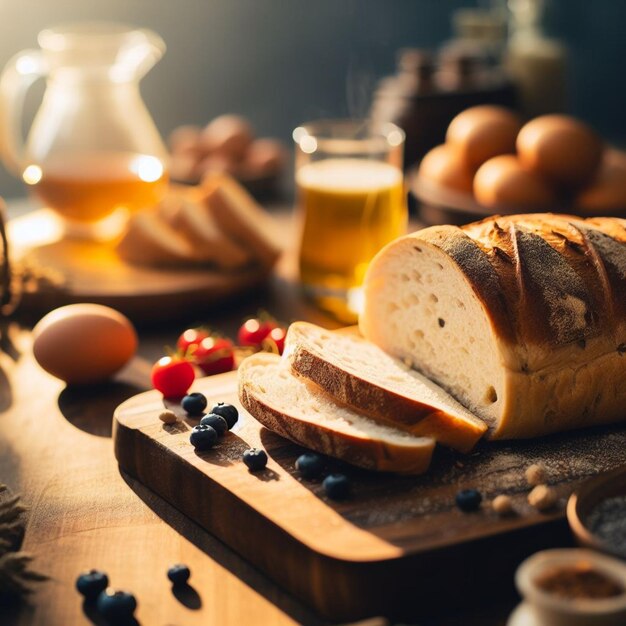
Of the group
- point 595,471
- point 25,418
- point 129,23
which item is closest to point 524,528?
point 595,471

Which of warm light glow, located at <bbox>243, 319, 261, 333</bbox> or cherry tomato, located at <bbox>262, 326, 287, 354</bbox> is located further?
warm light glow, located at <bbox>243, 319, 261, 333</bbox>

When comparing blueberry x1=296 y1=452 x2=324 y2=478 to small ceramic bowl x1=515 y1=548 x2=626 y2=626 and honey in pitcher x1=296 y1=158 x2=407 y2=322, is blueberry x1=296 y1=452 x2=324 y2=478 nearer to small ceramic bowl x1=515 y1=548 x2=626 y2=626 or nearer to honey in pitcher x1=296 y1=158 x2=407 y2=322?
small ceramic bowl x1=515 y1=548 x2=626 y2=626

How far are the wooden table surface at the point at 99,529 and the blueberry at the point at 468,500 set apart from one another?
0.60 ft

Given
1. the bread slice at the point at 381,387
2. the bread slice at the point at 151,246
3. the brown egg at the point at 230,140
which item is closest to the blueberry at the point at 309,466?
the bread slice at the point at 381,387

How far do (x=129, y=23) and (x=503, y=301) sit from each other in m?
5.42

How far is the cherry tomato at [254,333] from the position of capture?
3031 millimetres

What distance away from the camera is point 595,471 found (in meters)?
2.15

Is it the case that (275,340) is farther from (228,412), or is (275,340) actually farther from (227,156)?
(227,156)

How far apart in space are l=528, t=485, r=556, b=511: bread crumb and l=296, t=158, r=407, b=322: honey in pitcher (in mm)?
1404

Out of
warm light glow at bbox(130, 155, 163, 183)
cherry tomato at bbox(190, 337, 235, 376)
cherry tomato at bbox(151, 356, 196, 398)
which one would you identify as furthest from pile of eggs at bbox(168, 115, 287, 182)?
cherry tomato at bbox(151, 356, 196, 398)

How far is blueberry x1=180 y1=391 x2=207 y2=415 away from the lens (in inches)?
96.3

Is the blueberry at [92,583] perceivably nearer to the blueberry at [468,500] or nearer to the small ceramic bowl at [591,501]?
the blueberry at [468,500]

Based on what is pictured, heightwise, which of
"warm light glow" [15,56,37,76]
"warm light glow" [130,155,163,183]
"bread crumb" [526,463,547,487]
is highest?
"warm light glow" [15,56,37,76]

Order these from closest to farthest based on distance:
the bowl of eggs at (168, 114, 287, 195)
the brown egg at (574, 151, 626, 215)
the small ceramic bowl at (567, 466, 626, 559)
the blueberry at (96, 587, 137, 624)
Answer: the small ceramic bowl at (567, 466, 626, 559) → the blueberry at (96, 587, 137, 624) → the brown egg at (574, 151, 626, 215) → the bowl of eggs at (168, 114, 287, 195)
